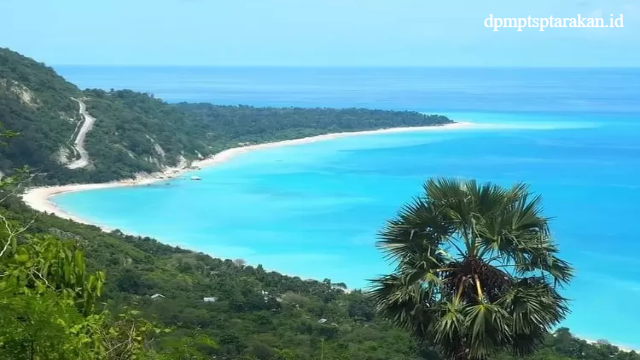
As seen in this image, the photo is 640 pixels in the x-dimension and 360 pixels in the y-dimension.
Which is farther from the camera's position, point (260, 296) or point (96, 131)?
point (96, 131)

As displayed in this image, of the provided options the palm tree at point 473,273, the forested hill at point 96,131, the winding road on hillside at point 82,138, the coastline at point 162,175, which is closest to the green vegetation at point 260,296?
the palm tree at point 473,273

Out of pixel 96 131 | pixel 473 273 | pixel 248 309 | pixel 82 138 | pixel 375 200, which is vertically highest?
pixel 473 273

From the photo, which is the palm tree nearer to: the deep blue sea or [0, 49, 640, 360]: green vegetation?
[0, 49, 640, 360]: green vegetation

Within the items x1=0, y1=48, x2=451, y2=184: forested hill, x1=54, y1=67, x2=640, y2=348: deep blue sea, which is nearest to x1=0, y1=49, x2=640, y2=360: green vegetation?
x1=0, y1=48, x2=451, y2=184: forested hill

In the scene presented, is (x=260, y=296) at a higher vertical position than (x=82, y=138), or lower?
lower

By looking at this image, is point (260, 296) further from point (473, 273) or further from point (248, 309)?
point (473, 273)

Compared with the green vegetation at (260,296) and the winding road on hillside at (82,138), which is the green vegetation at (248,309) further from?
the winding road on hillside at (82,138)

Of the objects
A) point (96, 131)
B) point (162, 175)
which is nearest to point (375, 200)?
point (162, 175)
